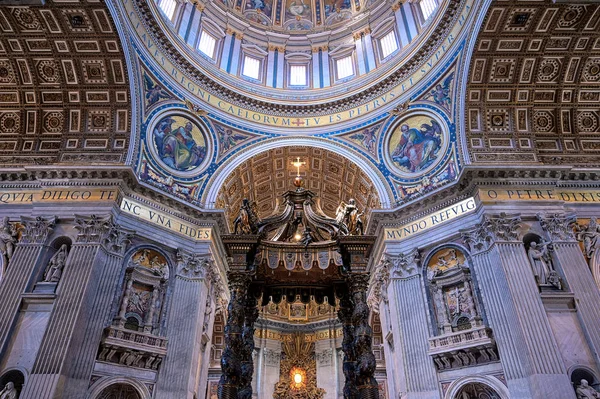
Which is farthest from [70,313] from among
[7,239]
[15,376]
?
[7,239]

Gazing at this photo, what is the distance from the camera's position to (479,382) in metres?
10.7

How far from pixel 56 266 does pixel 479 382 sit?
39.5ft

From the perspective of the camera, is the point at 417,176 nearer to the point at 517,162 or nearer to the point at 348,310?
the point at 517,162

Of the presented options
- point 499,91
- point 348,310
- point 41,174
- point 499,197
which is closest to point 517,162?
point 499,197

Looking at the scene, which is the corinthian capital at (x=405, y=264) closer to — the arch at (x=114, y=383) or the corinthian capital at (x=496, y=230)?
the corinthian capital at (x=496, y=230)

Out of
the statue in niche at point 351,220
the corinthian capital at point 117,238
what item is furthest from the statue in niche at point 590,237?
the corinthian capital at point 117,238

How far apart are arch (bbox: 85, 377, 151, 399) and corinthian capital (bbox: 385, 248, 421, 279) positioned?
324 inches

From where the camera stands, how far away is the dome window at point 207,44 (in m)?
18.0

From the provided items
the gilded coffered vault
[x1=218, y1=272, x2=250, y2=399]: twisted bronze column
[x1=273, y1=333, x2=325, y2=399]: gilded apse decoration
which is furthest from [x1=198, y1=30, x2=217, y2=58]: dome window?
[x1=273, y1=333, x2=325, y2=399]: gilded apse decoration

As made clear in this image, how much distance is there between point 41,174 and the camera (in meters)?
12.7

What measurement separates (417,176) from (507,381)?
7323 mm

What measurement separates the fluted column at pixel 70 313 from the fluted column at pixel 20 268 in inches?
38.3

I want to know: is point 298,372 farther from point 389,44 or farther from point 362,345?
point 389,44

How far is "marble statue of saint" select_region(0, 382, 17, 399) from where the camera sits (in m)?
9.38
